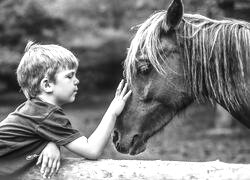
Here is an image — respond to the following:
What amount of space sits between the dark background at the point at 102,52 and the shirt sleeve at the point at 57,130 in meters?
1.30

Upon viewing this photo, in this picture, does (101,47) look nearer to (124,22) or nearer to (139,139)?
(124,22)

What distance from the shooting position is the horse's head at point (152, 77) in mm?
3777

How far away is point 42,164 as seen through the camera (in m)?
3.18

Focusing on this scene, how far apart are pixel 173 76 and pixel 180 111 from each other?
15.8 inches

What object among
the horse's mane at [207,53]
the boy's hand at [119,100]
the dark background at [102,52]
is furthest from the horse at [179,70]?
the dark background at [102,52]

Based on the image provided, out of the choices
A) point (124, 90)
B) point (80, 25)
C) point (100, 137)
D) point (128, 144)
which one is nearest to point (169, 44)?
point (124, 90)

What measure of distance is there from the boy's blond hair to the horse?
682mm

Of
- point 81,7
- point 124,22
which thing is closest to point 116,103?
point 81,7

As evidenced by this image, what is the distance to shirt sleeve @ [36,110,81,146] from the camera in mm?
3160

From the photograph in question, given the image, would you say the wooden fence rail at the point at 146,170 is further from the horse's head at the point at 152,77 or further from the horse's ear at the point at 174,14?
the horse's ear at the point at 174,14

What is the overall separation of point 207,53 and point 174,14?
413 millimetres

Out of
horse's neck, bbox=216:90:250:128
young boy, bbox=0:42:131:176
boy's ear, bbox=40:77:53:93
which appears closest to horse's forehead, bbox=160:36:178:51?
horse's neck, bbox=216:90:250:128

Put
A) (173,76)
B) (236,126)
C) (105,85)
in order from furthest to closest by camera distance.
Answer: (105,85)
(236,126)
(173,76)

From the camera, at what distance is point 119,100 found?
361 centimetres
